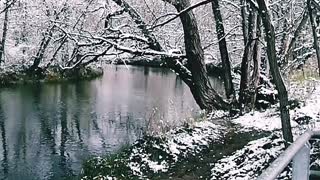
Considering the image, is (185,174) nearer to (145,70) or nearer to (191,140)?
(191,140)

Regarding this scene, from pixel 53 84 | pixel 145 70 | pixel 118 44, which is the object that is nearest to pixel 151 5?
pixel 118 44

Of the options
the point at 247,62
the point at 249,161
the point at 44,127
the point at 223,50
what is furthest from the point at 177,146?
the point at 44,127

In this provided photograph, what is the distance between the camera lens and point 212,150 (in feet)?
31.6

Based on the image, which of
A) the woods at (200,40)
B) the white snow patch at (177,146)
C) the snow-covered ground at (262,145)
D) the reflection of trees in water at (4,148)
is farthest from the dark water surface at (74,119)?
the snow-covered ground at (262,145)

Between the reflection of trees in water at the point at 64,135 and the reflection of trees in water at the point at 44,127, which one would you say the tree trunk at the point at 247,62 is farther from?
the reflection of trees in water at the point at 44,127

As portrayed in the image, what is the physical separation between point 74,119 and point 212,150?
22.0ft

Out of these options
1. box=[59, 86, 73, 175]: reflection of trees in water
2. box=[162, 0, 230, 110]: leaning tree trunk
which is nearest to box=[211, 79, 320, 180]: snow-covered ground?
box=[162, 0, 230, 110]: leaning tree trunk

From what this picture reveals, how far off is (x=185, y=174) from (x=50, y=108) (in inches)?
403

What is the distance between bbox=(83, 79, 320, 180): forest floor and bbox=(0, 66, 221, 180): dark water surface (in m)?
0.93

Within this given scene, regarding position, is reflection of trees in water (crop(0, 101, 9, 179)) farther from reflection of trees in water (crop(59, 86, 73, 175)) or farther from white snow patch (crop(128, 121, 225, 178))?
white snow patch (crop(128, 121, 225, 178))

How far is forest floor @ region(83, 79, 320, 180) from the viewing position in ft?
25.8

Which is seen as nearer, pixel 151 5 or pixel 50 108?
pixel 151 5

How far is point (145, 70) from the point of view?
32219 mm

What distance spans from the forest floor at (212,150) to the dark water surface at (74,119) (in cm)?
93
